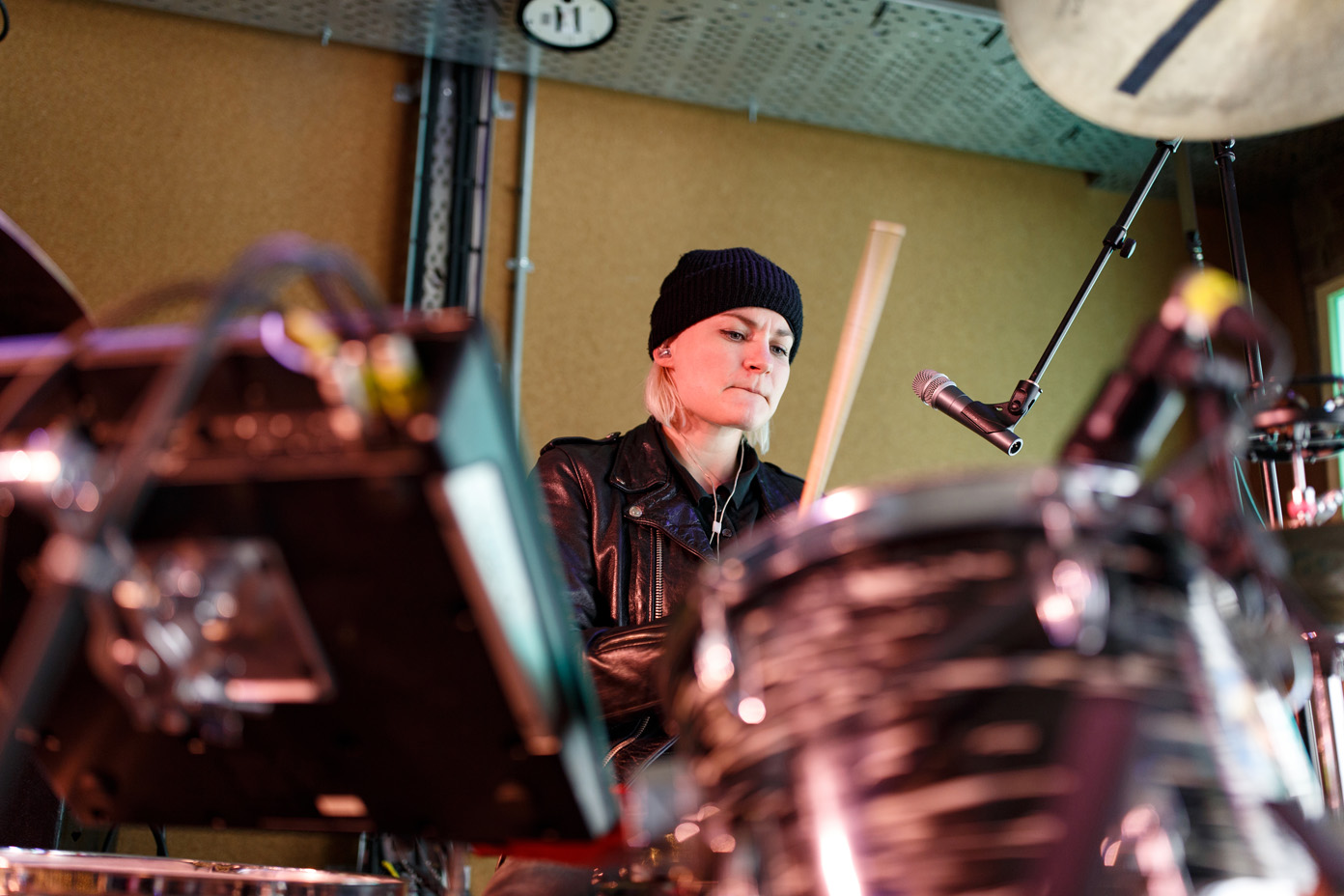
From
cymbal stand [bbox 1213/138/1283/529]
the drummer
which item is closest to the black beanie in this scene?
the drummer

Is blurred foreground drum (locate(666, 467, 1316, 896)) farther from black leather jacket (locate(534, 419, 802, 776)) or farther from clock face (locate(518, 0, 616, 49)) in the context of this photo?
clock face (locate(518, 0, 616, 49))

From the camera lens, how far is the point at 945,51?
2.88 meters

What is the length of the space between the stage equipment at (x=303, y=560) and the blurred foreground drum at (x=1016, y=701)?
0.18 meters

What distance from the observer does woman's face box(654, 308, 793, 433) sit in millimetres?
1961

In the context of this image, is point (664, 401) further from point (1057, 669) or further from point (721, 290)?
point (1057, 669)

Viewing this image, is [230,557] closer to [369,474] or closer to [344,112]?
[369,474]

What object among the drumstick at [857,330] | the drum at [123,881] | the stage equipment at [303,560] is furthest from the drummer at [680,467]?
the stage equipment at [303,560]

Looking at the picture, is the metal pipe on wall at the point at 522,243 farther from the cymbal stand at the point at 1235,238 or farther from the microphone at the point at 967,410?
the cymbal stand at the point at 1235,238

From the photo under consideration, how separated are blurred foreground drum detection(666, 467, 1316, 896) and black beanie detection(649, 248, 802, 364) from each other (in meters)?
1.48

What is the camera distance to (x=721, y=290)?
2057mm

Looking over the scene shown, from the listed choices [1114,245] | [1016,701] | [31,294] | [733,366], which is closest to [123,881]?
[1016,701]

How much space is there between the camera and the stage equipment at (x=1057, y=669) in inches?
21.5

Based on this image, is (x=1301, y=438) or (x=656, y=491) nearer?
(x=1301, y=438)

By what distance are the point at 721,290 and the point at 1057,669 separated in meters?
1.56
